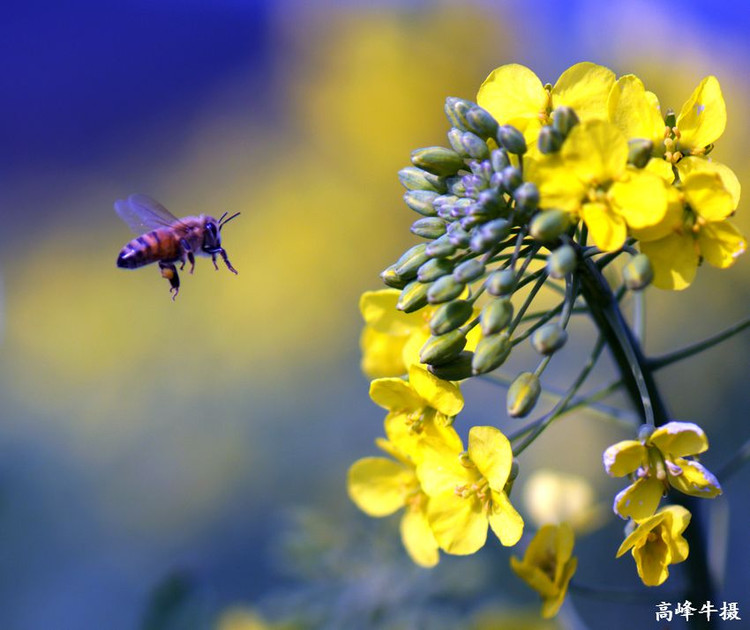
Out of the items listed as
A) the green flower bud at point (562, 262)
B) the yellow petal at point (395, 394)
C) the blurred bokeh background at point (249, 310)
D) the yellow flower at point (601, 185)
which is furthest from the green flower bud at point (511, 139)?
the blurred bokeh background at point (249, 310)

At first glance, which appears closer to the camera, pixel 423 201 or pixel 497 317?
pixel 497 317

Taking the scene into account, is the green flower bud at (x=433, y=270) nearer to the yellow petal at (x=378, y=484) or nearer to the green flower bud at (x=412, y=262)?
the green flower bud at (x=412, y=262)

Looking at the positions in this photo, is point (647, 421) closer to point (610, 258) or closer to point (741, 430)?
point (610, 258)

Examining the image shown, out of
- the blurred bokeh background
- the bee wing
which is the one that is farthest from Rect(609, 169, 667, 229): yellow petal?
the bee wing

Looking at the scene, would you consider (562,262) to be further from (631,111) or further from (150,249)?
(150,249)

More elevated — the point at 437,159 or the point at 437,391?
the point at 437,159

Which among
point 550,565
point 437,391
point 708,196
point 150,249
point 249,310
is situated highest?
point 150,249

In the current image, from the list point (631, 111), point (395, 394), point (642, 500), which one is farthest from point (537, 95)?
point (642, 500)
